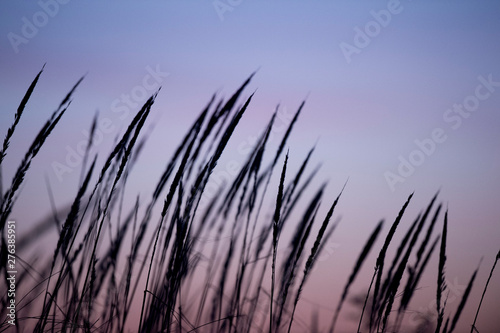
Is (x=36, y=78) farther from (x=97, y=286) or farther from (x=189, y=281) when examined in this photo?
(x=189, y=281)

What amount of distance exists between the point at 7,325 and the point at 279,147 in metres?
0.99

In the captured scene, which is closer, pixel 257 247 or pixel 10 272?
pixel 10 272

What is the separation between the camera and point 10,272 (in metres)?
1.63

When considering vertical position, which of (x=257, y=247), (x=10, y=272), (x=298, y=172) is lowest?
(x=10, y=272)

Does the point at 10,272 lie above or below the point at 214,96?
below

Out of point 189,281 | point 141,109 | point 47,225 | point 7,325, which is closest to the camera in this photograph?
point 141,109

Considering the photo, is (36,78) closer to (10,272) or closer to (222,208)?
(10,272)

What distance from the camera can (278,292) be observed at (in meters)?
2.04

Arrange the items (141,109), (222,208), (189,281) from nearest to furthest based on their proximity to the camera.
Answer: (141,109) → (222,208) → (189,281)

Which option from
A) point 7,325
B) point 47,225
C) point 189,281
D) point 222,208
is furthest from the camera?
point 189,281

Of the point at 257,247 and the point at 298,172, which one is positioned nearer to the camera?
the point at 298,172

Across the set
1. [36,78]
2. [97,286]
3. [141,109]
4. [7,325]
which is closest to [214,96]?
[141,109]

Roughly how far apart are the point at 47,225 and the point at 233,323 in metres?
0.75

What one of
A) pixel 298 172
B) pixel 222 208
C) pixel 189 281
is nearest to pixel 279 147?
pixel 298 172
